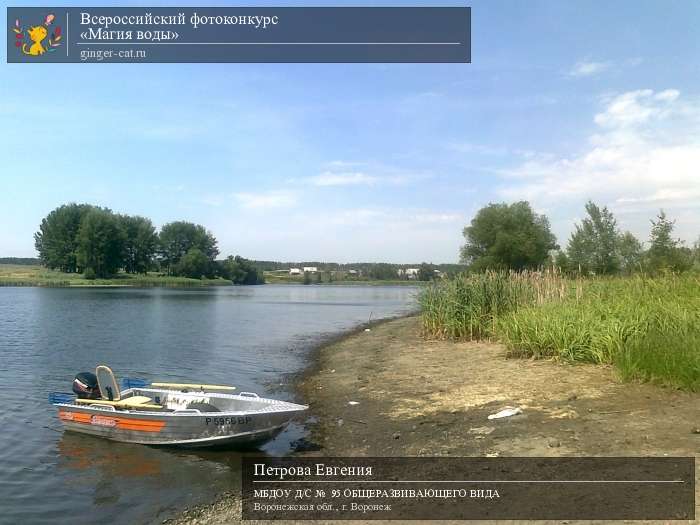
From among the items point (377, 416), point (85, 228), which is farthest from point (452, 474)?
point (85, 228)

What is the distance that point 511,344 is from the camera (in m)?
13.8

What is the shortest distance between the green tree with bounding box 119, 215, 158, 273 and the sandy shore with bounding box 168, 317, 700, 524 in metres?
103

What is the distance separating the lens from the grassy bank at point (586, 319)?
31.1 feet

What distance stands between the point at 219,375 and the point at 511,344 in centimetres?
946

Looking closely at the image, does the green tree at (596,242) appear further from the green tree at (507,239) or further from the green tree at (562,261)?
the green tree at (507,239)

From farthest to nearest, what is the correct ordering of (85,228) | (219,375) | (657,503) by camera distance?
(85,228)
(219,375)
(657,503)

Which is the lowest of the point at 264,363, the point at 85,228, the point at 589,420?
the point at 264,363

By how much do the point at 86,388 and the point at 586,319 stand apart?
11.2 metres

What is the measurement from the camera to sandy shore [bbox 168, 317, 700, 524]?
6949mm

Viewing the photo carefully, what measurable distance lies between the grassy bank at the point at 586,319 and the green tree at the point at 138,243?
99589 millimetres

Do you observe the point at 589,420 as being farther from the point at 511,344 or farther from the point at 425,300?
the point at 425,300

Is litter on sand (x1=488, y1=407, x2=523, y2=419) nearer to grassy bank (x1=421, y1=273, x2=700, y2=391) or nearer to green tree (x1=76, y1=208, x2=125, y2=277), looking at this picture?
grassy bank (x1=421, y1=273, x2=700, y2=391)

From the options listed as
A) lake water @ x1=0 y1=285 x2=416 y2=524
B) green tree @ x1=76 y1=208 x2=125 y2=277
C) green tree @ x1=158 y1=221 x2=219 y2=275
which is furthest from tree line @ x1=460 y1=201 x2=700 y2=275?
green tree @ x1=158 y1=221 x2=219 y2=275
